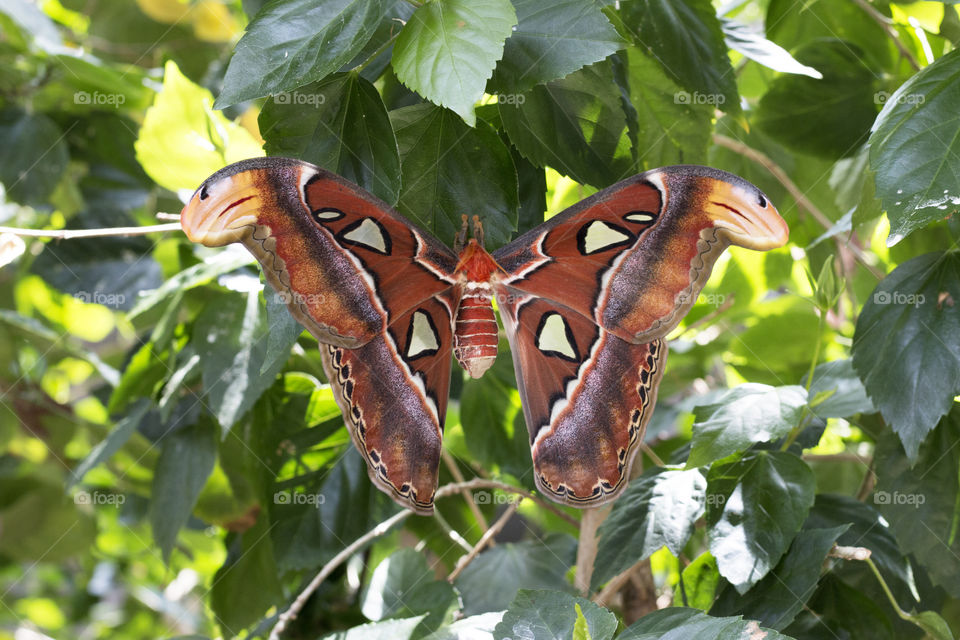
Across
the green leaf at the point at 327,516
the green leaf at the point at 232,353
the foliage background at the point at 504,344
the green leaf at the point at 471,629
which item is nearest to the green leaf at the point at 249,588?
the foliage background at the point at 504,344

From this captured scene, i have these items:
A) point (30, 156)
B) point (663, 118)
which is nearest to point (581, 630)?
point (663, 118)

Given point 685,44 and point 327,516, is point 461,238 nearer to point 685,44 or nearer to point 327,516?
point 685,44

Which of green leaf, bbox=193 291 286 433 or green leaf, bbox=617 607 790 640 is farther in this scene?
green leaf, bbox=193 291 286 433

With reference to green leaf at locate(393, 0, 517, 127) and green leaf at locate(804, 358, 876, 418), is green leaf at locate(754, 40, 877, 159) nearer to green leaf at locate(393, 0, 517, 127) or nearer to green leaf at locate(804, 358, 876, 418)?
green leaf at locate(804, 358, 876, 418)

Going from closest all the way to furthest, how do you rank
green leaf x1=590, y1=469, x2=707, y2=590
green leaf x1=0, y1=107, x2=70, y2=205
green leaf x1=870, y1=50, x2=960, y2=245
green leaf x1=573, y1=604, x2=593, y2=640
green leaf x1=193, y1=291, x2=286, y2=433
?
green leaf x1=573, y1=604, x2=593, y2=640, green leaf x1=870, y1=50, x2=960, y2=245, green leaf x1=590, y1=469, x2=707, y2=590, green leaf x1=193, y1=291, x2=286, y2=433, green leaf x1=0, y1=107, x2=70, y2=205

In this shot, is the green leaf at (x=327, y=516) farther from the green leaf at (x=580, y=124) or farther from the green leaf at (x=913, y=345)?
the green leaf at (x=913, y=345)

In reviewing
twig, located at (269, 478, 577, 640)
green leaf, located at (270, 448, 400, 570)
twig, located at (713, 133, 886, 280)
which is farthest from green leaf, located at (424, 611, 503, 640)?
twig, located at (713, 133, 886, 280)

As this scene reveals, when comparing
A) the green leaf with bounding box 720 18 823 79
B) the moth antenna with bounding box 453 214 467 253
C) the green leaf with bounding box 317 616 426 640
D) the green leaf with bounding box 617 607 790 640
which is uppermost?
the green leaf with bounding box 720 18 823 79
